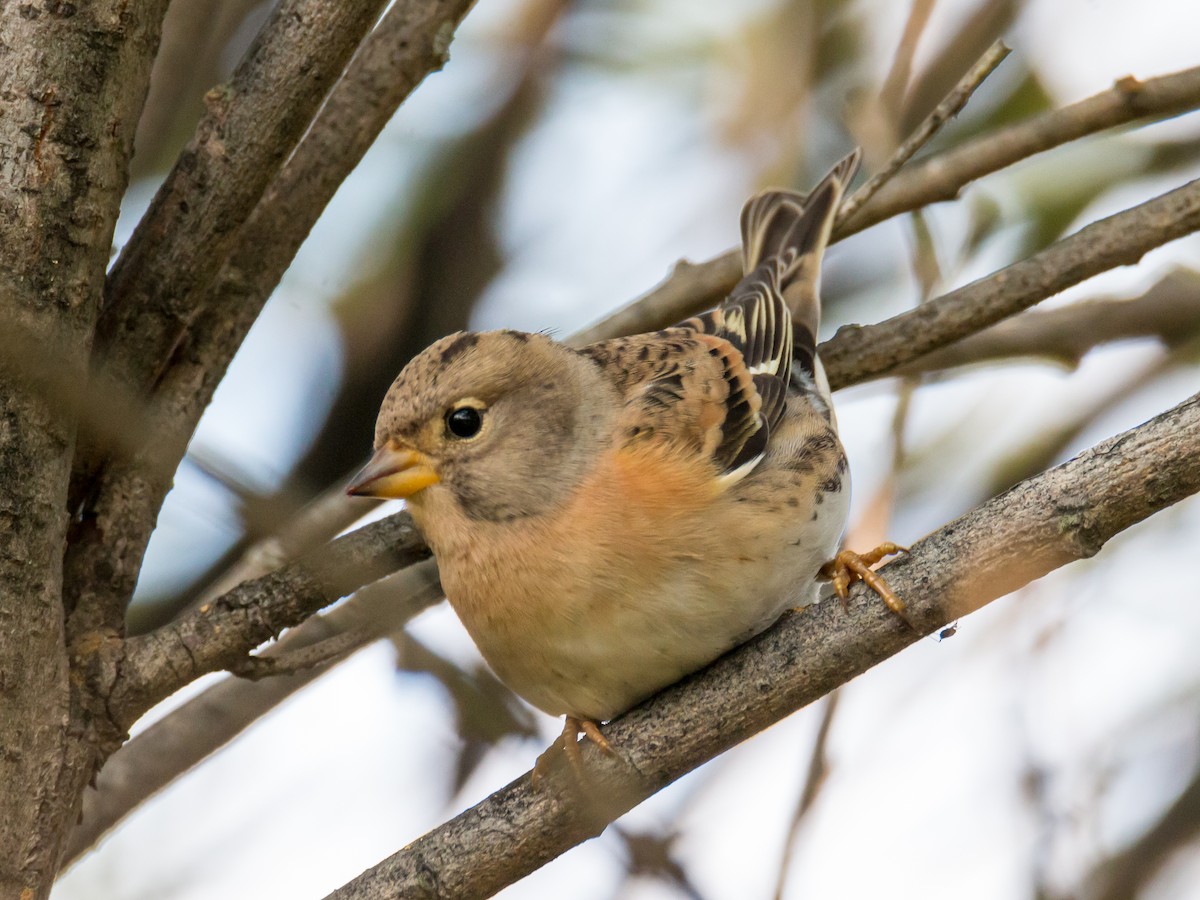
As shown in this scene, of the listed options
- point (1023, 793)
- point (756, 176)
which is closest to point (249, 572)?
point (1023, 793)

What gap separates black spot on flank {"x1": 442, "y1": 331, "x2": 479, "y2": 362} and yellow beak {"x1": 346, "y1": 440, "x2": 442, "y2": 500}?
0.28m

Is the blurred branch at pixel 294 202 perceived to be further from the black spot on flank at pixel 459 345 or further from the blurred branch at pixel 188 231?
the black spot on flank at pixel 459 345

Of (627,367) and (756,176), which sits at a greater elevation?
(756,176)

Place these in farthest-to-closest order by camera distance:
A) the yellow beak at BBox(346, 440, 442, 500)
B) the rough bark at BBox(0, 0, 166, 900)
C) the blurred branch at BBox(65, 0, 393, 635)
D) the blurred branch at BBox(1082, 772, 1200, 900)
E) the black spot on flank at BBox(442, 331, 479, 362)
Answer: the black spot on flank at BBox(442, 331, 479, 362), the blurred branch at BBox(1082, 772, 1200, 900), the yellow beak at BBox(346, 440, 442, 500), the blurred branch at BBox(65, 0, 393, 635), the rough bark at BBox(0, 0, 166, 900)

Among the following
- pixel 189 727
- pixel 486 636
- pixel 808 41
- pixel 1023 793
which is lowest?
pixel 1023 793

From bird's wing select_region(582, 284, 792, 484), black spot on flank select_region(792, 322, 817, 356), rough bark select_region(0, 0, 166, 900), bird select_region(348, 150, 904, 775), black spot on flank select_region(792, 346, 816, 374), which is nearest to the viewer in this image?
rough bark select_region(0, 0, 166, 900)

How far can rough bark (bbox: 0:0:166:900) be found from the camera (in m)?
2.60

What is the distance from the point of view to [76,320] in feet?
8.95

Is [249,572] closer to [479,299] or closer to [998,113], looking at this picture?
[479,299]

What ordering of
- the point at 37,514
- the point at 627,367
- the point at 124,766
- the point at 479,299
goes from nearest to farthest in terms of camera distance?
the point at 37,514
the point at 124,766
the point at 627,367
the point at 479,299

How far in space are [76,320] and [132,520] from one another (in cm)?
50

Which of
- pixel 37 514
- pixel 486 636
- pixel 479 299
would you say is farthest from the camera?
pixel 479 299

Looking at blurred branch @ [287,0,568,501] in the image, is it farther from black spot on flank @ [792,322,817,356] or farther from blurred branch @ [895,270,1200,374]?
blurred branch @ [895,270,1200,374]

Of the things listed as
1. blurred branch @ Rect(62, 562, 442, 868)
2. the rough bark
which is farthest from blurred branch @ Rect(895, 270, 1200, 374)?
the rough bark
